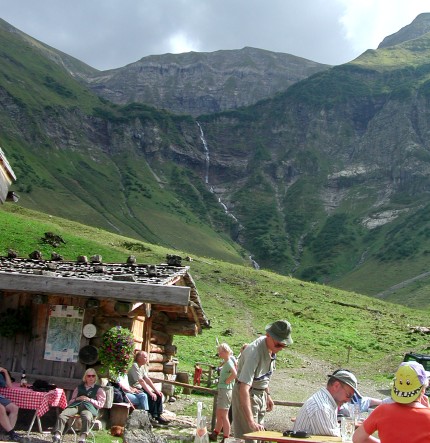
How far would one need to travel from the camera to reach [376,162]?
184375 millimetres

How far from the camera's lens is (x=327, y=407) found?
21.7 ft

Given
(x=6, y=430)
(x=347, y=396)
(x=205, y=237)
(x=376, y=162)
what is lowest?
(x=6, y=430)

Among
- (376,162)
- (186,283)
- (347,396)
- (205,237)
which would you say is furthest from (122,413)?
(376,162)

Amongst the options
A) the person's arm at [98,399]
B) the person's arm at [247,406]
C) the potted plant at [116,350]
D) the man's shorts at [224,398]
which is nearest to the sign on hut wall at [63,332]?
the potted plant at [116,350]

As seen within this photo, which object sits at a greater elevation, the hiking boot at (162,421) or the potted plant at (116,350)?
the potted plant at (116,350)

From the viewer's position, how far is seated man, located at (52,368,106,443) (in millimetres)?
10211

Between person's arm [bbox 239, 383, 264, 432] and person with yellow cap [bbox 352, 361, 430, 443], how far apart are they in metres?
1.74

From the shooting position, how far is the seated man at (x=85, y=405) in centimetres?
1021

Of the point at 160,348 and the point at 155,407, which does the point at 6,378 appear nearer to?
the point at 155,407

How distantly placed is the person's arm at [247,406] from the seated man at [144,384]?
21.1 feet

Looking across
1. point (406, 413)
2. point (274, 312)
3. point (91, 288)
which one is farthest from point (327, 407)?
point (274, 312)

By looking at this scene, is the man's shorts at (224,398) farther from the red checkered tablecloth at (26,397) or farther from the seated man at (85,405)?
the red checkered tablecloth at (26,397)

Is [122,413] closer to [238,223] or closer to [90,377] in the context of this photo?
[90,377]

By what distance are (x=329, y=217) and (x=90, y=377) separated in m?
170
